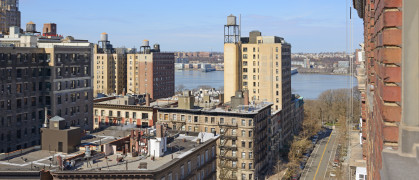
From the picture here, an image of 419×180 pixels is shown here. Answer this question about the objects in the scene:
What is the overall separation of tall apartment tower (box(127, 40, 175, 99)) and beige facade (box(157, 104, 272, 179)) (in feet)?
214

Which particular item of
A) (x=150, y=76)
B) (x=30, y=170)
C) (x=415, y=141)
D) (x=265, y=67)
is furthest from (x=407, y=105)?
(x=150, y=76)

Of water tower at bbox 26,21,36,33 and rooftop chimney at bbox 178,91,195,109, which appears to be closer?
rooftop chimney at bbox 178,91,195,109

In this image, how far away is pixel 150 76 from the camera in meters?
126

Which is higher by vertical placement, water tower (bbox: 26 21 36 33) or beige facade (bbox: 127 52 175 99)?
water tower (bbox: 26 21 36 33)

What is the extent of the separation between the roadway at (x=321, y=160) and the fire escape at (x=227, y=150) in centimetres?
1312

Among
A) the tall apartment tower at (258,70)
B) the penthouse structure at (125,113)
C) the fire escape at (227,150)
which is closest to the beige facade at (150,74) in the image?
the tall apartment tower at (258,70)

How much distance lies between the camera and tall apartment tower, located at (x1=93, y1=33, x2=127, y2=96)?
130375mm

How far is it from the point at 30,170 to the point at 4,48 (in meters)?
22.7

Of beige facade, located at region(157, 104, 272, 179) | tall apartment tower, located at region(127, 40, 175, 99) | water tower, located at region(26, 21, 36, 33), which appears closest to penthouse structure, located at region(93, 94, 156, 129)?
beige facade, located at region(157, 104, 272, 179)

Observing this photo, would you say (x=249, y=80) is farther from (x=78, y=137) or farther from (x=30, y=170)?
(x=30, y=170)

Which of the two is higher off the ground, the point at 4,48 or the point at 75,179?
the point at 4,48

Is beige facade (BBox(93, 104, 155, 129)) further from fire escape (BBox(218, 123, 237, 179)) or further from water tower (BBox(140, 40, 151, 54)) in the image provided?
water tower (BBox(140, 40, 151, 54))

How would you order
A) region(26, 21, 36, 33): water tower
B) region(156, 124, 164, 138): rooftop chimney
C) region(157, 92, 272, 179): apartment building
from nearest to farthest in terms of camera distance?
region(156, 124, 164, 138): rooftop chimney < region(157, 92, 272, 179): apartment building < region(26, 21, 36, 33): water tower

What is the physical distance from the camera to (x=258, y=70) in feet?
282
